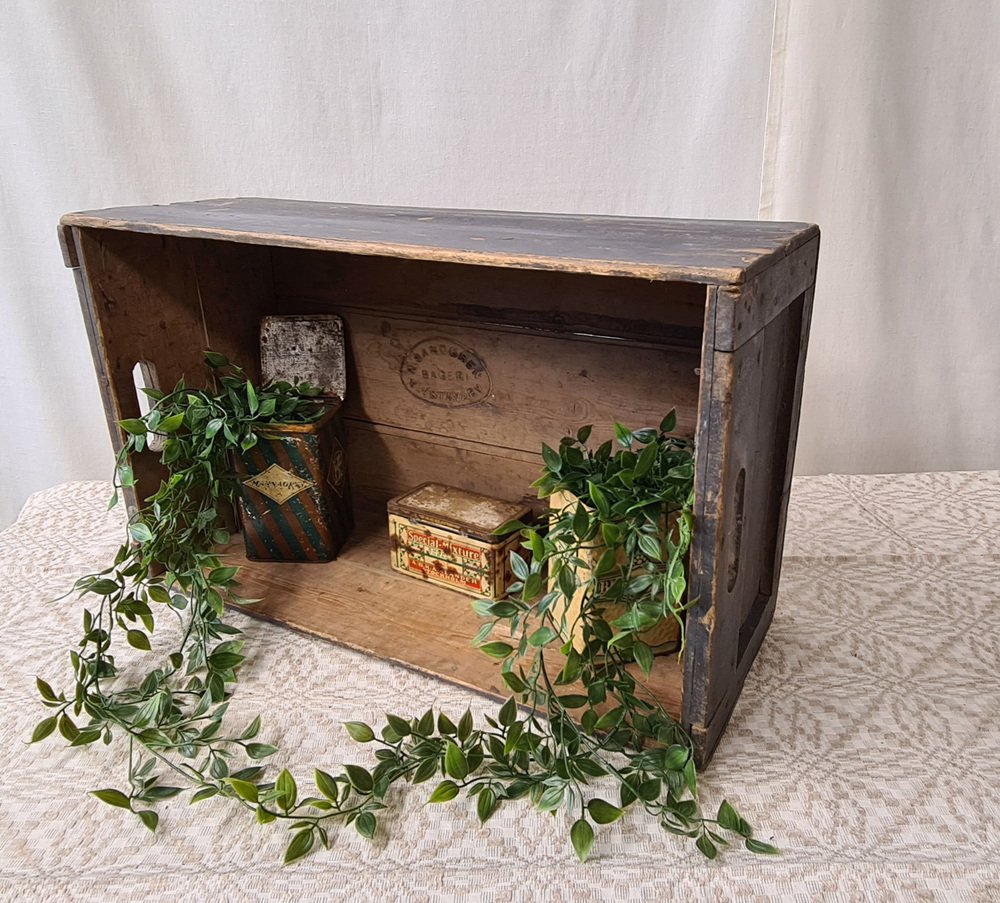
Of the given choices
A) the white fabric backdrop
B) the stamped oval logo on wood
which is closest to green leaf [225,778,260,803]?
the stamped oval logo on wood

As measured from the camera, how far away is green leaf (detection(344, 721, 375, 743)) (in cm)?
100

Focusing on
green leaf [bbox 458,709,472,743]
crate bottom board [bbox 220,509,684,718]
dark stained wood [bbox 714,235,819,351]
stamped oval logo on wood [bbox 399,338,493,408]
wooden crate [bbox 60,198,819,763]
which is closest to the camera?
dark stained wood [bbox 714,235,819,351]

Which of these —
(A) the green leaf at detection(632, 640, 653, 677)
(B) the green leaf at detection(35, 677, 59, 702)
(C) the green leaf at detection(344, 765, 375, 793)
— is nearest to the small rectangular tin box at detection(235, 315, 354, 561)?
(B) the green leaf at detection(35, 677, 59, 702)

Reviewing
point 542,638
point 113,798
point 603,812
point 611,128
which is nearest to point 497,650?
point 542,638

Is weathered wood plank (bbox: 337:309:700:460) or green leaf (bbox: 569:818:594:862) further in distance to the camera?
weathered wood plank (bbox: 337:309:700:460)

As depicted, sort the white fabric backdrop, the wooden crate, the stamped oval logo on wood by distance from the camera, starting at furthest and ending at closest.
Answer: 1. the white fabric backdrop
2. the stamped oval logo on wood
3. the wooden crate

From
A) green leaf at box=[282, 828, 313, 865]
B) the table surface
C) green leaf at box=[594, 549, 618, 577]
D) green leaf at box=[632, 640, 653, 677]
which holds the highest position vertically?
green leaf at box=[594, 549, 618, 577]

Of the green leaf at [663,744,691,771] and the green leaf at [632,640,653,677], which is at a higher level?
the green leaf at [632,640,653,677]

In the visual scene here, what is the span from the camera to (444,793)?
36.0 inches

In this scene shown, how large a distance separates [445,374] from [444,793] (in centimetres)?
69

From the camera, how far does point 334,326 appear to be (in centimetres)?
148

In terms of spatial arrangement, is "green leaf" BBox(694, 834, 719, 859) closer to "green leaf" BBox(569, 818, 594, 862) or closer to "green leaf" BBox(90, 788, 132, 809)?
"green leaf" BBox(569, 818, 594, 862)

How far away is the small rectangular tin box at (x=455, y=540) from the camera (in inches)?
51.0

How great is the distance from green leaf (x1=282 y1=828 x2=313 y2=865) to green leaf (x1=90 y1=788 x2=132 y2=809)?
0.60 feet
